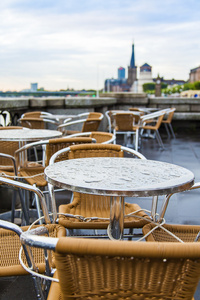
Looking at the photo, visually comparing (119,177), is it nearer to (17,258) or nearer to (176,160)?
(17,258)

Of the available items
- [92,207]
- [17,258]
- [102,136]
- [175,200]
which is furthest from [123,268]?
[175,200]

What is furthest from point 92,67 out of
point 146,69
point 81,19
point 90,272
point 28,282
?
point 146,69

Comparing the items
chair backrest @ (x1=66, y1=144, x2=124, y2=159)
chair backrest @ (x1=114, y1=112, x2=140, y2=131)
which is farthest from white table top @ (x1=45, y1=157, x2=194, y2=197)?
chair backrest @ (x1=114, y1=112, x2=140, y2=131)

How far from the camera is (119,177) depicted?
1.66 meters

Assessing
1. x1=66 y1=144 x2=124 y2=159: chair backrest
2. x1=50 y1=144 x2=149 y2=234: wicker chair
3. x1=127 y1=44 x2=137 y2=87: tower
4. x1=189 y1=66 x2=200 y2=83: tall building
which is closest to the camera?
x1=50 y1=144 x2=149 y2=234: wicker chair

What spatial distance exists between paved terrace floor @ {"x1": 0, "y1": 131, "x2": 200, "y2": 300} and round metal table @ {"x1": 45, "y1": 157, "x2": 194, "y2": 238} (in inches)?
31.3

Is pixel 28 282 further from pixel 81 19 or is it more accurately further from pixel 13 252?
pixel 81 19

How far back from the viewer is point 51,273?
4.67 ft

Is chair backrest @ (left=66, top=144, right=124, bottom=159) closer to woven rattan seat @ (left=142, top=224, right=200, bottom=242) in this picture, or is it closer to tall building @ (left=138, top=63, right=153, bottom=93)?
woven rattan seat @ (left=142, top=224, right=200, bottom=242)

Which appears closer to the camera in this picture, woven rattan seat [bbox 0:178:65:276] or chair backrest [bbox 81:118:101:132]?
woven rattan seat [bbox 0:178:65:276]

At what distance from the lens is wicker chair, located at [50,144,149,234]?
195 centimetres

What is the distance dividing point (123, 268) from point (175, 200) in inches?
122

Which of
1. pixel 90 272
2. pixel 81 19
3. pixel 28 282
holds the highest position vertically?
pixel 81 19

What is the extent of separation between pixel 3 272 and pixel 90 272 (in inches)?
27.4
